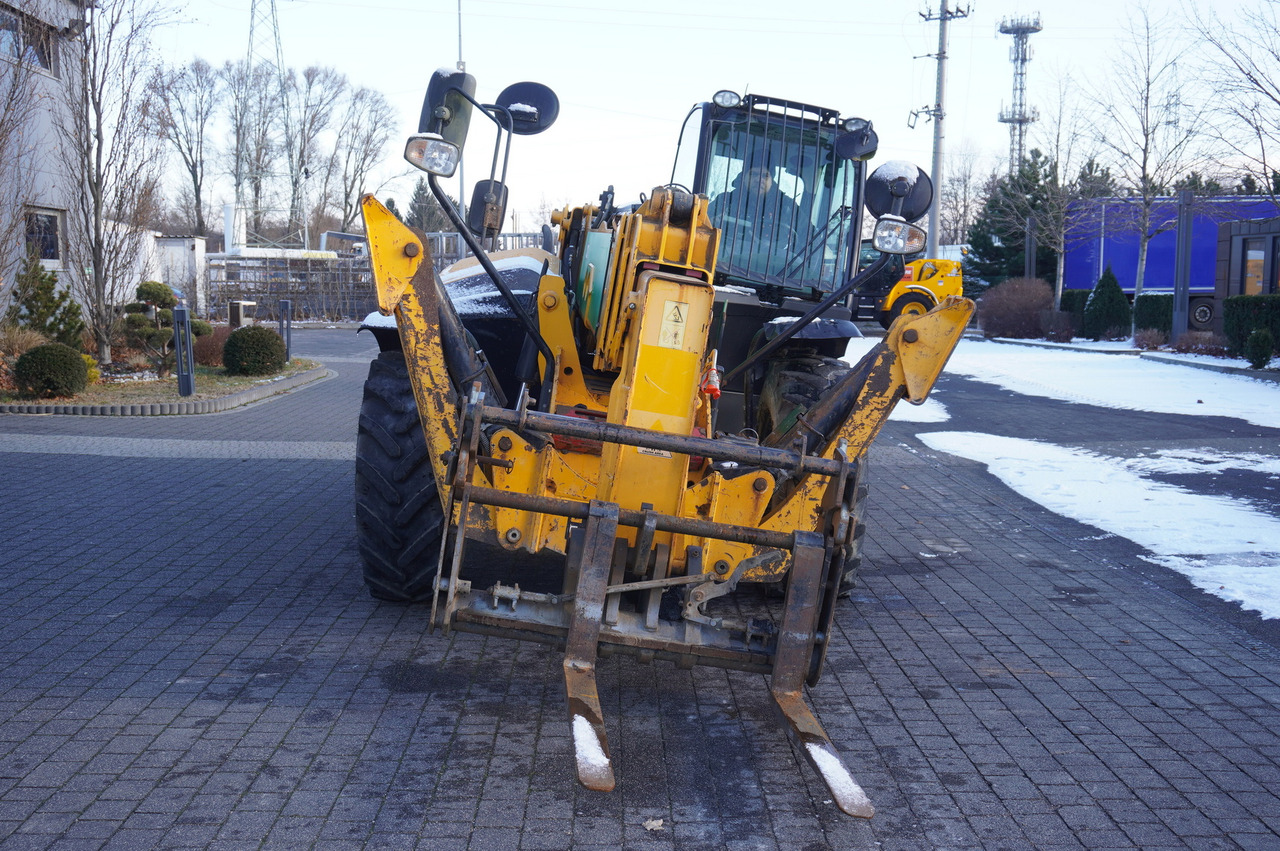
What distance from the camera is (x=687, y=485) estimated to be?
16.1ft

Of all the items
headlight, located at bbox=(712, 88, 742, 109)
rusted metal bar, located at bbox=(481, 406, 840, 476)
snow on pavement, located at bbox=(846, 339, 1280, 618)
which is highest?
headlight, located at bbox=(712, 88, 742, 109)

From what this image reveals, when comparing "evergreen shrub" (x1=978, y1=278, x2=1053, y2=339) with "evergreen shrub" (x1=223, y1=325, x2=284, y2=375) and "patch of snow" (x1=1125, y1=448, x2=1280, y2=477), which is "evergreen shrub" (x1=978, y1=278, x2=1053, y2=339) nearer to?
"patch of snow" (x1=1125, y1=448, x2=1280, y2=477)

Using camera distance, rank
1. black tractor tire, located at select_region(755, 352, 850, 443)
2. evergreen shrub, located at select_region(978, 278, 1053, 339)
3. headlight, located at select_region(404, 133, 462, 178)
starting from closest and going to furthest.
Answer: headlight, located at select_region(404, 133, 462, 178), black tractor tire, located at select_region(755, 352, 850, 443), evergreen shrub, located at select_region(978, 278, 1053, 339)

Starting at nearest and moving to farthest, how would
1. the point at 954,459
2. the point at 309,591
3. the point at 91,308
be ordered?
the point at 309,591 → the point at 954,459 → the point at 91,308

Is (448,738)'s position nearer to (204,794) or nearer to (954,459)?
(204,794)

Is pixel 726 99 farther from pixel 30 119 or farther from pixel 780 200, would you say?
pixel 30 119

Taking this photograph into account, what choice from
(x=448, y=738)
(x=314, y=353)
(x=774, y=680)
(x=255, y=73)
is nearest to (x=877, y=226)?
(x=774, y=680)

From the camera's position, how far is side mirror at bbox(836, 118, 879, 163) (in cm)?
711

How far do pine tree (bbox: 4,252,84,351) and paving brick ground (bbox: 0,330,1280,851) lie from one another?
30.7 ft

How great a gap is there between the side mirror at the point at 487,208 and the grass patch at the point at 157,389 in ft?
33.2

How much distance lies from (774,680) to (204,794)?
6.84 feet

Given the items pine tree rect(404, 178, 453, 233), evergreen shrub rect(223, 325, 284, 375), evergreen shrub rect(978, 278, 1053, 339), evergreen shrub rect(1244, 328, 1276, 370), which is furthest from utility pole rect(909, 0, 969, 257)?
pine tree rect(404, 178, 453, 233)

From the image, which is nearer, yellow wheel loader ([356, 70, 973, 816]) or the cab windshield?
yellow wheel loader ([356, 70, 973, 816])

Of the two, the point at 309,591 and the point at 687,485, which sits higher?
the point at 687,485
